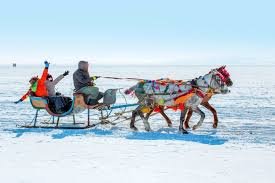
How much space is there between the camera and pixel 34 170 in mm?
7031

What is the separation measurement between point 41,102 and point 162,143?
3.46 m

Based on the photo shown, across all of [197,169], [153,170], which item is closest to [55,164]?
[153,170]

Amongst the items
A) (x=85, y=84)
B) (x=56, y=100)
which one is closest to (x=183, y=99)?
(x=85, y=84)

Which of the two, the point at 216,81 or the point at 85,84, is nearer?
the point at 216,81

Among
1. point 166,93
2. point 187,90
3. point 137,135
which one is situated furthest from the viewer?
point 166,93

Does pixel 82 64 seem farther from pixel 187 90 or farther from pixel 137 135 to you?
pixel 187 90

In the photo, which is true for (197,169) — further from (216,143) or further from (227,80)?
(227,80)

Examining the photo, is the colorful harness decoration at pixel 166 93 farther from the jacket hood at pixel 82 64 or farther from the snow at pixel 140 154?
the jacket hood at pixel 82 64

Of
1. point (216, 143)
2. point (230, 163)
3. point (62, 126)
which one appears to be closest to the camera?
point (230, 163)

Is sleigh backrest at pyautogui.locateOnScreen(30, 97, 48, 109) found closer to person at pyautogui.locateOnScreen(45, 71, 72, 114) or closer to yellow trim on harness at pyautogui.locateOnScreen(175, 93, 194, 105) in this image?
person at pyautogui.locateOnScreen(45, 71, 72, 114)

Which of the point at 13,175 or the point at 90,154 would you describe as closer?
the point at 13,175

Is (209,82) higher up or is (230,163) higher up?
(209,82)

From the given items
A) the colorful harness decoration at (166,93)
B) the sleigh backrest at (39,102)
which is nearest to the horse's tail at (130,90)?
the colorful harness decoration at (166,93)

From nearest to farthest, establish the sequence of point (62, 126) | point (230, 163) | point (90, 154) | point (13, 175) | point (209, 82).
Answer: point (13, 175), point (230, 163), point (90, 154), point (209, 82), point (62, 126)
